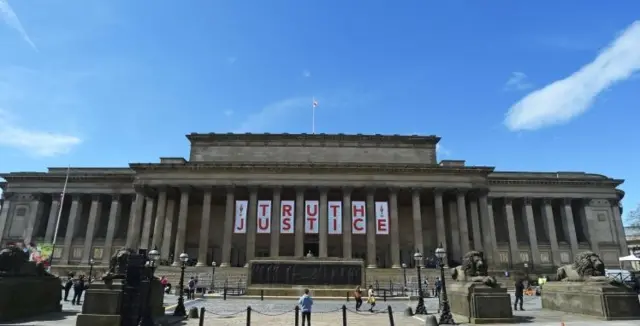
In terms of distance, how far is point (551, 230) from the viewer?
55.2 metres

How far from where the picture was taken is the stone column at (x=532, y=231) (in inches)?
2140

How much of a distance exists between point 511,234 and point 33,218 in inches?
2526

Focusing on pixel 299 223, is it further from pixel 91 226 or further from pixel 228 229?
pixel 91 226

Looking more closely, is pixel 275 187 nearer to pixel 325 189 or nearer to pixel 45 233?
pixel 325 189

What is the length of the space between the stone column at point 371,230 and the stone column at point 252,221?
13.2 meters

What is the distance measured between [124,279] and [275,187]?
3466 centimetres

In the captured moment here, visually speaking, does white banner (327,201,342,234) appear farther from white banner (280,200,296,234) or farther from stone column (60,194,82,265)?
stone column (60,194,82,265)

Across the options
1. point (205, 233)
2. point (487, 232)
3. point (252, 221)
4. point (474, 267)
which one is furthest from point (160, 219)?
point (474, 267)

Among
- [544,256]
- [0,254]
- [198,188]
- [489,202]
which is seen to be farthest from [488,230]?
[0,254]

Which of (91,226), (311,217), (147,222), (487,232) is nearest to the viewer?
(311,217)

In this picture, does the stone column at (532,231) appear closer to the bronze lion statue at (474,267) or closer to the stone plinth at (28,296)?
the bronze lion statue at (474,267)

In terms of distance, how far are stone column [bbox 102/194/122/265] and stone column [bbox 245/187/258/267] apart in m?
18.8

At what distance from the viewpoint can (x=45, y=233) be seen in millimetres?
57406

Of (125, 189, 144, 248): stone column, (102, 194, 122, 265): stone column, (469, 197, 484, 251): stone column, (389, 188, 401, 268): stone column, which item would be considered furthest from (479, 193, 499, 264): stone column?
(102, 194, 122, 265): stone column
